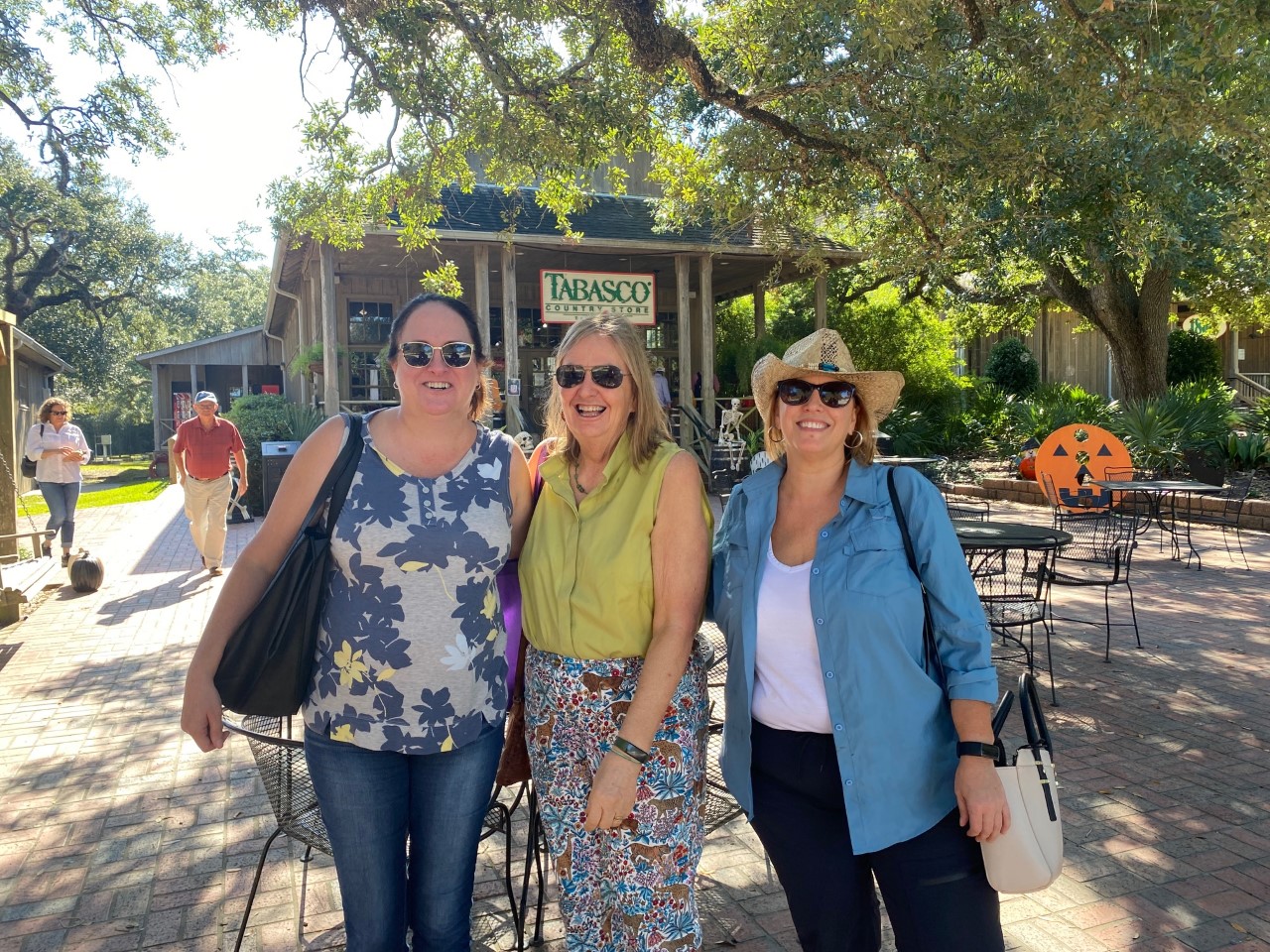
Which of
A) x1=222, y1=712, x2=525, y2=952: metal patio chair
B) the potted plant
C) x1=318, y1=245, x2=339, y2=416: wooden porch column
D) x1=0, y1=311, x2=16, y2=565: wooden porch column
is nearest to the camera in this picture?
x1=222, y1=712, x2=525, y2=952: metal patio chair

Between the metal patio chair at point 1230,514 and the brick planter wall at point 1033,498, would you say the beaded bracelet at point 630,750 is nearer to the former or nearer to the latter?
the metal patio chair at point 1230,514

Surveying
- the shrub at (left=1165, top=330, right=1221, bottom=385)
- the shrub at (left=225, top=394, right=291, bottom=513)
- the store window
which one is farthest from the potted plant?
the shrub at (left=1165, top=330, right=1221, bottom=385)

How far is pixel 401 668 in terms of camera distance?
1932 mm

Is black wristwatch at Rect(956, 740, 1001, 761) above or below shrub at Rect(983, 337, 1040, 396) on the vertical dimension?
below

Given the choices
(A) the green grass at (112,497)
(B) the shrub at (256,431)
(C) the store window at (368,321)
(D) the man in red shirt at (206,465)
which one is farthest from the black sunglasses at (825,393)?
(A) the green grass at (112,497)

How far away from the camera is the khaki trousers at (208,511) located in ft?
29.4

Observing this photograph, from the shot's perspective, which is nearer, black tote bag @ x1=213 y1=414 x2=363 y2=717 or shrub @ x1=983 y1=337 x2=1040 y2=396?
black tote bag @ x1=213 y1=414 x2=363 y2=717

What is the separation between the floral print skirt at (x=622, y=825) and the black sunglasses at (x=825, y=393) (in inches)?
26.9

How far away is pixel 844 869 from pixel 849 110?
7.97m

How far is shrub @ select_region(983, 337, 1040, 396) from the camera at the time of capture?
22.6 meters

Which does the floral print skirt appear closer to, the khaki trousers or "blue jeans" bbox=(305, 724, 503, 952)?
"blue jeans" bbox=(305, 724, 503, 952)

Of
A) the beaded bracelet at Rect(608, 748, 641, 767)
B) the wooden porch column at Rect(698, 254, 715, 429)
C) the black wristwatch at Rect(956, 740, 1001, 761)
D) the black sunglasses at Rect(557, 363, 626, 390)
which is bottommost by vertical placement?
the beaded bracelet at Rect(608, 748, 641, 767)

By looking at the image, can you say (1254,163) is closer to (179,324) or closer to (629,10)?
(629,10)

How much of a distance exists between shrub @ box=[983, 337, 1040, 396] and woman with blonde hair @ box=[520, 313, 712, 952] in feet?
73.5
